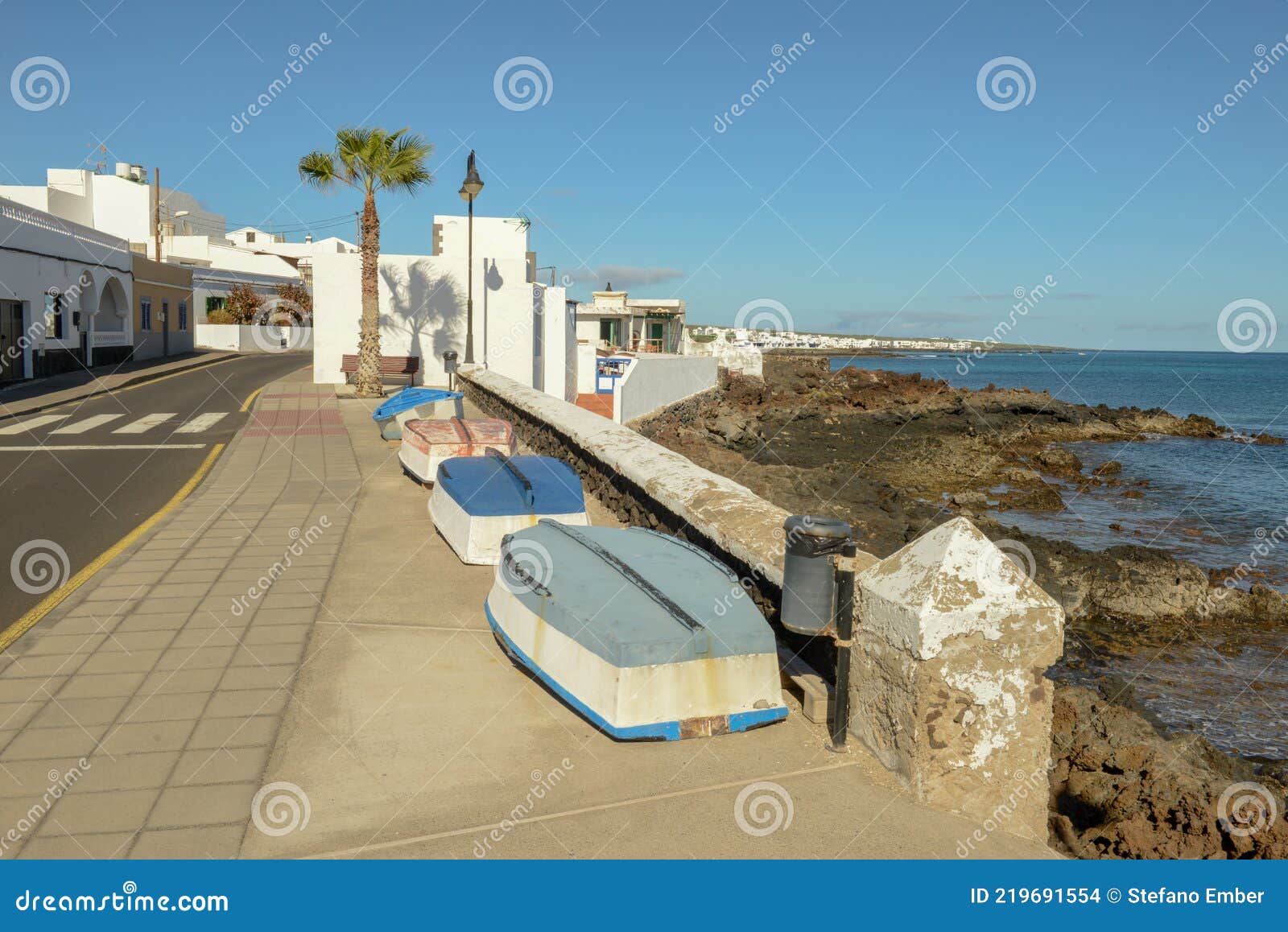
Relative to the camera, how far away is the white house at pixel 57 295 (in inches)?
1042

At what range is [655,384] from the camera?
3709 centimetres

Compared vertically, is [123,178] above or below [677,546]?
above

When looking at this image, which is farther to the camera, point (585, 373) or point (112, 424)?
point (585, 373)

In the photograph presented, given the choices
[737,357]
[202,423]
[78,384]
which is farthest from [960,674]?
[737,357]

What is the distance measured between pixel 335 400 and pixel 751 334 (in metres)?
123

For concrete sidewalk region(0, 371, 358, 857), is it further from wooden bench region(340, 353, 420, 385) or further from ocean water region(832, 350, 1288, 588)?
wooden bench region(340, 353, 420, 385)

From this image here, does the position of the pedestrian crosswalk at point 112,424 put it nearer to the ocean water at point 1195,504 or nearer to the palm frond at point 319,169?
the palm frond at point 319,169

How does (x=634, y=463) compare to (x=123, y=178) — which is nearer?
(x=634, y=463)

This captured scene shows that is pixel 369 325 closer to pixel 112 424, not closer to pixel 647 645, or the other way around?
pixel 112 424

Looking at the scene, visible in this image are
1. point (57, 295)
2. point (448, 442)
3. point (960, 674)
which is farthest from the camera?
point (57, 295)

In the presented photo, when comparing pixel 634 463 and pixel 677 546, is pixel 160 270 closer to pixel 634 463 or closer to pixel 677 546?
pixel 634 463

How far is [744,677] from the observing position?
5039 mm

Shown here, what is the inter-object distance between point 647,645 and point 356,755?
1.62 m

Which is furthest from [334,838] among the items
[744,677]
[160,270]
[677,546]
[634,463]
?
[160,270]
